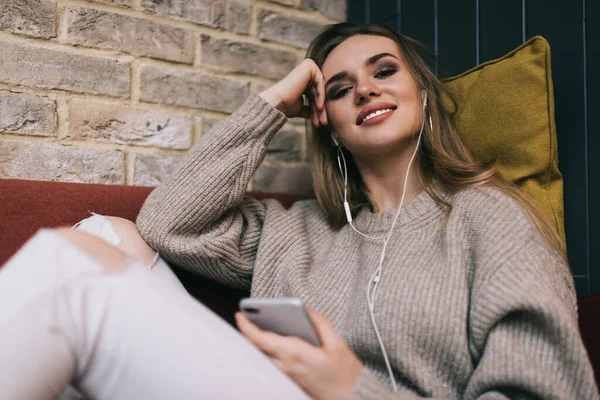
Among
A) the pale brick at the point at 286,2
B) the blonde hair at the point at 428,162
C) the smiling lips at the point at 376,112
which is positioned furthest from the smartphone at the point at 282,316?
the pale brick at the point at 286,2

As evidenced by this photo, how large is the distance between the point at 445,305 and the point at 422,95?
55 cm

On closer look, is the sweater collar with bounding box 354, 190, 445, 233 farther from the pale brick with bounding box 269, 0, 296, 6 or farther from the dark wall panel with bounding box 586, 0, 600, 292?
the pale brick with bounding box 269, 0, 296, 6

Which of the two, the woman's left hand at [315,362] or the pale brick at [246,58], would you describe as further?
the pale brick at [246,58]

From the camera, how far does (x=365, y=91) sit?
3.87 feet

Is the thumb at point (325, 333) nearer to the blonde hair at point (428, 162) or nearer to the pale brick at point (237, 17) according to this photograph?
the blonde hair at point (428, 162)

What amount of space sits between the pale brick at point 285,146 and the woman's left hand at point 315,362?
909mm

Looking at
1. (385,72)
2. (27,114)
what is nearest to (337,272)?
(385,72)

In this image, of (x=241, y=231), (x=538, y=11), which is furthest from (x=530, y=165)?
(x=241, y=231)

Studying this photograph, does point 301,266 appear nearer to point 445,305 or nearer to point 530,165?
point 445,305

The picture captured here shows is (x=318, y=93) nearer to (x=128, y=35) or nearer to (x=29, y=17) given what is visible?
(x=128, y=35)

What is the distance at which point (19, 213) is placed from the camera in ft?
3.42

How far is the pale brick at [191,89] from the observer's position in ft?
4.70

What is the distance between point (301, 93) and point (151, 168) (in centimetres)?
48

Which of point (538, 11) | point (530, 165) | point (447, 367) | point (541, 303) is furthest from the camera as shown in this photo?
point (538, 11)
